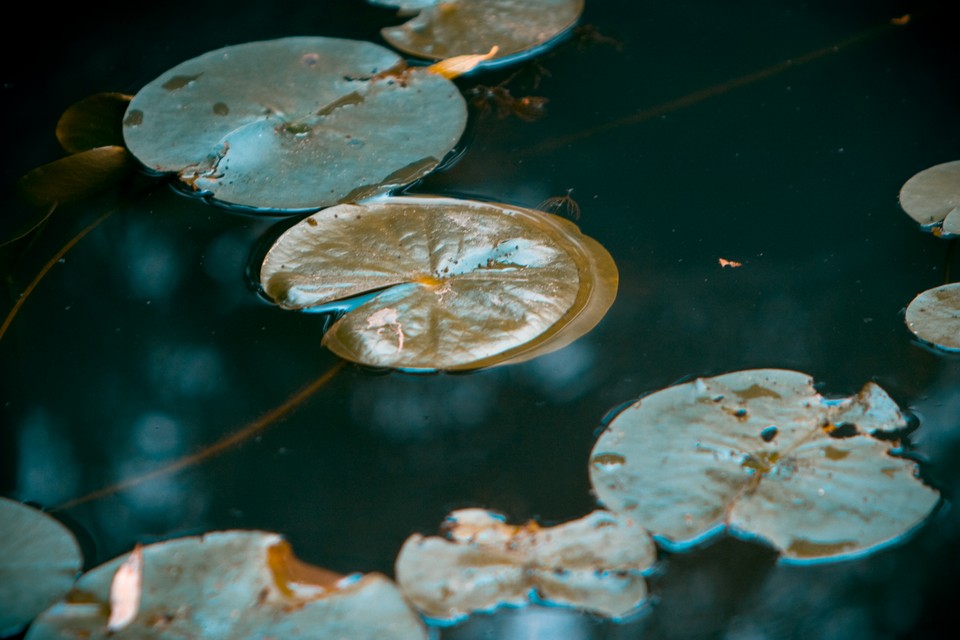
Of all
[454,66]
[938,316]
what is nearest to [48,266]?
[454,66]

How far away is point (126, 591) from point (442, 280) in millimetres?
644

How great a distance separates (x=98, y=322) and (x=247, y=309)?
10.3 inches

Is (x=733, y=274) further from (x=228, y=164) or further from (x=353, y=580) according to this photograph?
(x=228, y=164)

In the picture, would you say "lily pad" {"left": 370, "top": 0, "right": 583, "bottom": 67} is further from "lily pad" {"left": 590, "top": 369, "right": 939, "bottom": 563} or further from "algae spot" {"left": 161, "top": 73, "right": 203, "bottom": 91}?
"lily pad" {"left": 590, "top": 369, "right": 939, "bottom": 563}

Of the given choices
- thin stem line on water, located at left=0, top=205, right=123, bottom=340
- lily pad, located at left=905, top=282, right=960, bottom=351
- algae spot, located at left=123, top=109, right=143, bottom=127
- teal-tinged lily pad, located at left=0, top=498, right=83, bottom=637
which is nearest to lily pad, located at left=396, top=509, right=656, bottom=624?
teal-tinged lily pad, located at left=0, top=498, right=83, bottom=637

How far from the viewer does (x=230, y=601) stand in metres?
1.01

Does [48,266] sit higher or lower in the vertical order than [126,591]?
higher

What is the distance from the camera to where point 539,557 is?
1064 mm

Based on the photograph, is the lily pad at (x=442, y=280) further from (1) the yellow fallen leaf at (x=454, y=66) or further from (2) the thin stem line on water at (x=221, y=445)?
Answer: (1) the yellow fallen leaf at (x=454, y=66)

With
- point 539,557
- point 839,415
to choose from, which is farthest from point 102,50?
point 839,415

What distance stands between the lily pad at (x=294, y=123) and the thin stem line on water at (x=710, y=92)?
0.22 metres

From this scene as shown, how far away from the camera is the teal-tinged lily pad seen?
1.03 m

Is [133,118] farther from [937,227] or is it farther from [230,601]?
[937,227]

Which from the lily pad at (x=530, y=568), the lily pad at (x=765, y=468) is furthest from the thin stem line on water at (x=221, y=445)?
the lily pad at (x=765, y=468)
